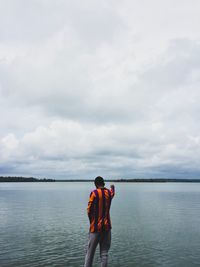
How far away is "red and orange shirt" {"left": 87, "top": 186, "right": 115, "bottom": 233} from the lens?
10531mm

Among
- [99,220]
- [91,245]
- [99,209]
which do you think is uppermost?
[99,209]

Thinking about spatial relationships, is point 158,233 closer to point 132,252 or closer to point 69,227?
point 132,252

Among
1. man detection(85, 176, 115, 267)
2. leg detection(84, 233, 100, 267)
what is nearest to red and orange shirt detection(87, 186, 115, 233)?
man detection(85, 176, 115, 267)

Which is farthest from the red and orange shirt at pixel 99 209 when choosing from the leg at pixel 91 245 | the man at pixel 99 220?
the leg at pixel 91 245

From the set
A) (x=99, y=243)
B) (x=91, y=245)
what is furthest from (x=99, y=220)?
(x=91, y=245)

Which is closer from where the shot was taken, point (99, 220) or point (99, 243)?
point (99, 220)

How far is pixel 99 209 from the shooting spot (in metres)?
10.6

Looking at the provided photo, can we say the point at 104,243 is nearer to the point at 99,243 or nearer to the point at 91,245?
the point at 99,243

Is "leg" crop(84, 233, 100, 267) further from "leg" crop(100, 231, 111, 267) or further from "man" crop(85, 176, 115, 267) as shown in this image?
"leg" crop(100, 231, 111, 267)

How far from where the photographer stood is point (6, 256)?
19.5m

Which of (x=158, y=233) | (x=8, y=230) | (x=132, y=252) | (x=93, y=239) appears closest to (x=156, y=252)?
(x=132, y=252)

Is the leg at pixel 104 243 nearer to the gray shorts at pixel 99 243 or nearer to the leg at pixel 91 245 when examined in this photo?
the gray shorts at pixel 99 243

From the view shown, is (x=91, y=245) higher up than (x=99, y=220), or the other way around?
(x=99, y=220)

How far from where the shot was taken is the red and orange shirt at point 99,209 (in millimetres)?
10531
